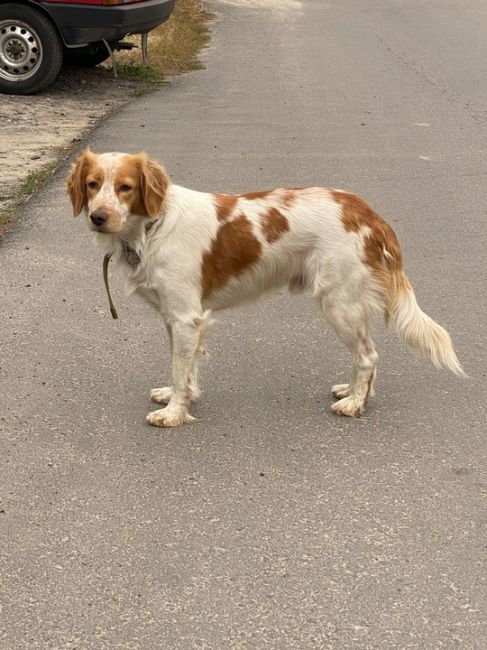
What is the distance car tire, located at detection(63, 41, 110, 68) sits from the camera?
40.2 ft

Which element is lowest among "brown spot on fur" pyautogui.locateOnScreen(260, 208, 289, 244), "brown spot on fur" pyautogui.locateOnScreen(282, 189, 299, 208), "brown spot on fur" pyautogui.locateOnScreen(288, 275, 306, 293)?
"brown spot on fur" pyautogui.locateOnScreen(288, 275, 306, 293)

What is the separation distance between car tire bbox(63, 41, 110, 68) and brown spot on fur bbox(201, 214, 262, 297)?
8.27 m

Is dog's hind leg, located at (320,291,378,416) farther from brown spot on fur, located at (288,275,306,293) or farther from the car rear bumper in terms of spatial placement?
the car rear bumper

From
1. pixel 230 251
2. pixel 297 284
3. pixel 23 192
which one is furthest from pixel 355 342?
pixel 23 192

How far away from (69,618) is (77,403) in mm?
1637

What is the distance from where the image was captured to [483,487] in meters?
3.94

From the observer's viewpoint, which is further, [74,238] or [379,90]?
[379,90]

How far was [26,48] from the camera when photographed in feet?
35.4

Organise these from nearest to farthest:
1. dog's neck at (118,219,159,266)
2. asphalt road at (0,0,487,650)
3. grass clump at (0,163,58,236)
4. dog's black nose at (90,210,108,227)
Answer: asphalt road at (0,0,487,650)
dog's black nose at (90,210,108,227)
dog's neck at (118,219,159,266)
grass clump at (0,163,58,236)

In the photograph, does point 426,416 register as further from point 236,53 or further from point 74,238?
point 236,53

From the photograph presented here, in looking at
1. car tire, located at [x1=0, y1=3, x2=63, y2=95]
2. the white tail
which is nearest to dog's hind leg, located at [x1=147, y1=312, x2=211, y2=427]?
→ the white tail

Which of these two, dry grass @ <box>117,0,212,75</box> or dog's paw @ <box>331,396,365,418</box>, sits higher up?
dog's paw @ <box>331,396,365,418</box>

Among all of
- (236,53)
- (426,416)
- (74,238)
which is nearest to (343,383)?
(426,416)

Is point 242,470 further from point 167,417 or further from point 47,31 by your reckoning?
point 47,31
